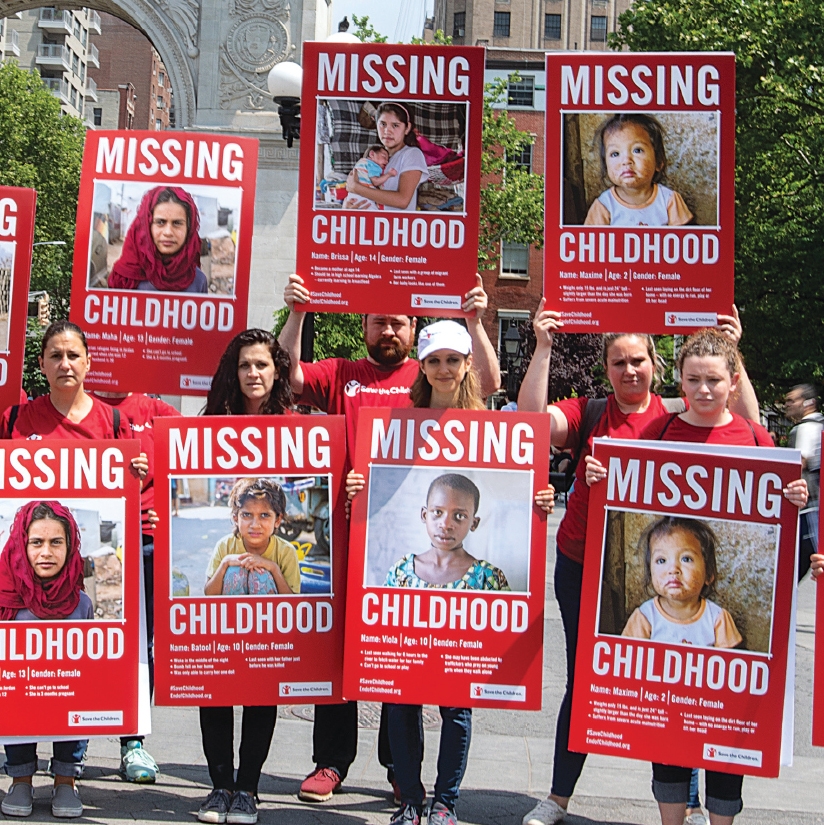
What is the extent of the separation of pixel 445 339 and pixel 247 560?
1.23 metres

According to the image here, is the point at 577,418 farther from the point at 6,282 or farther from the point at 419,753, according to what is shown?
the point at 6,282

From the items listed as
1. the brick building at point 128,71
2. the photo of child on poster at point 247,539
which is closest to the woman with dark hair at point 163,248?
the photo of child on poster at point 247,539

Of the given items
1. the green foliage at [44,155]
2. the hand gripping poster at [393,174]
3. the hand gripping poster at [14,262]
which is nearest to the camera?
the hand gripping poster at [393,174]

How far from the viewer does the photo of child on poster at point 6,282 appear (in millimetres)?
5848

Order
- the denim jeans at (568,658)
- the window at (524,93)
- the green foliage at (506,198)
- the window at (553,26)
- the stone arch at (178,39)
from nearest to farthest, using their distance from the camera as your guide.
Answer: the denim jeans at (568,658) → the stone arch at (178,39) → the green foliage at (506,198) → the window at (524,93) → the window at (553,26)

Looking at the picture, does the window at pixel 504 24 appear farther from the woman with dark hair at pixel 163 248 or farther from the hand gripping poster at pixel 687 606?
the hand gripping poster at pixel 687 606

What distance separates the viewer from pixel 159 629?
5.20 meters

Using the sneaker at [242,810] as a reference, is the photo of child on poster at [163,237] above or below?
above

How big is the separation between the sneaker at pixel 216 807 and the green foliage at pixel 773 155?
19658 millimetres

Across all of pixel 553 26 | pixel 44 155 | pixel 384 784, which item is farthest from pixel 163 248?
pixel 553 26

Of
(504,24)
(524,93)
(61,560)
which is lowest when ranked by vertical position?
(61,560)

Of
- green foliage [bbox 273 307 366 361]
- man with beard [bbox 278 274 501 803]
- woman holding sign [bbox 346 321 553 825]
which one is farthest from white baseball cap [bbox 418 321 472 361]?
green foliage [bbox 273 307 366 361]

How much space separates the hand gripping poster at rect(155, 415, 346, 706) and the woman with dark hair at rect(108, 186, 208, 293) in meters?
0.96

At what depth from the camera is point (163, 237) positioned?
591cm
